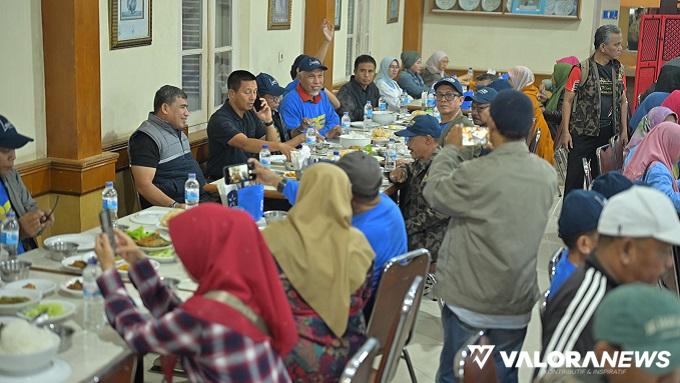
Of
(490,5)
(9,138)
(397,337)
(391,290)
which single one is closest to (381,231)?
(391,290)

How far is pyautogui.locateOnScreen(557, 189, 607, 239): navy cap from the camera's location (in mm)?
3283

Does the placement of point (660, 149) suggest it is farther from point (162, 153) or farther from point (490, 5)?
point (490, 5)

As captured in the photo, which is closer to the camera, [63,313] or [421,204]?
[63,313]

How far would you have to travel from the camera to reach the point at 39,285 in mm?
3523

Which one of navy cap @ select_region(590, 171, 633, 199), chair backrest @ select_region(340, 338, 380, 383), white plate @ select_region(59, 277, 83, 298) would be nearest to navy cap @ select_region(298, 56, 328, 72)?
navy cap @ select_region(590, 171, 633, 199)

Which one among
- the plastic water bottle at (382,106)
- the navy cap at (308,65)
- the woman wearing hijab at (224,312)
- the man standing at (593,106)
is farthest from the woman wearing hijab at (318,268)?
the plastic water bottle at (382,106)

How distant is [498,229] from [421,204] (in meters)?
1.81

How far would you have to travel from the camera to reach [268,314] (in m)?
2.61

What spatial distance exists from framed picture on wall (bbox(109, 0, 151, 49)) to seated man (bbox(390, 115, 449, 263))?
1.89 metres

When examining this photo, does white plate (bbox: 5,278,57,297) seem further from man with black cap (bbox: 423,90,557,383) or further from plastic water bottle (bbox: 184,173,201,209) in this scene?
man with black cap (bbox: 423,90,557,383)

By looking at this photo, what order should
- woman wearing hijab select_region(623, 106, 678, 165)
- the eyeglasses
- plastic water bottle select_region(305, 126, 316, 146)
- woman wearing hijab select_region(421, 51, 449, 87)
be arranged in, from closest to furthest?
woman wearing hijab select_region(623, 106, 678, 165), the eyeglasses, plastic water bottle select_region(305, 126, 316, 146), woman wearing hijab select_region(421, 51, 449, 87)

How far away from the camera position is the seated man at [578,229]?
3.28m

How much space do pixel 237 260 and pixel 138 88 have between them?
390 centimetres

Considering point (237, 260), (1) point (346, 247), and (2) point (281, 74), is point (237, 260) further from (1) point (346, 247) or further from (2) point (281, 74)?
(2) point (281, 74)
